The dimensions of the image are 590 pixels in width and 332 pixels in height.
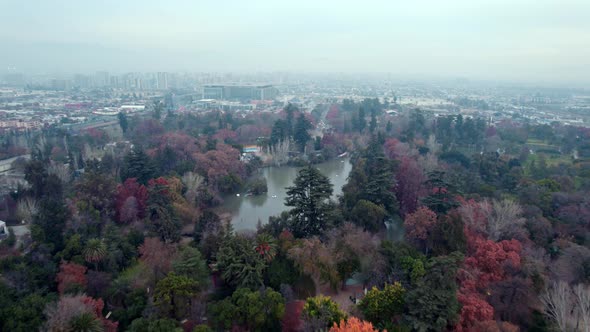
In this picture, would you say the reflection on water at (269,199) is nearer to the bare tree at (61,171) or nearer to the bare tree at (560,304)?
the bare tree at (61,171)

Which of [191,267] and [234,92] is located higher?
[234,92]

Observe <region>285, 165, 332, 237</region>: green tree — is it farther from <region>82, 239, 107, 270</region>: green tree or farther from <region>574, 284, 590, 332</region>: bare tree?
<region>574, 284, 590, 332</region>: bare tree

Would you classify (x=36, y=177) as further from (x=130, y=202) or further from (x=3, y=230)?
(x=130, y=202)

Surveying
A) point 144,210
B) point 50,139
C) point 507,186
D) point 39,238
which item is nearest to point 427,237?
point 507,186

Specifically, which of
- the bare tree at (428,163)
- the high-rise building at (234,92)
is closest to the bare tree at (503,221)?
the bare tree at (428,163)

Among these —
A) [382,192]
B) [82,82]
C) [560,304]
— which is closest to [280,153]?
[382,192]

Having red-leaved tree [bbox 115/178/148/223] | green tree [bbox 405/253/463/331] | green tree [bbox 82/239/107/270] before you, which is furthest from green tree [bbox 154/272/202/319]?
red-leaved tree [bbox 115/178/148/223]
